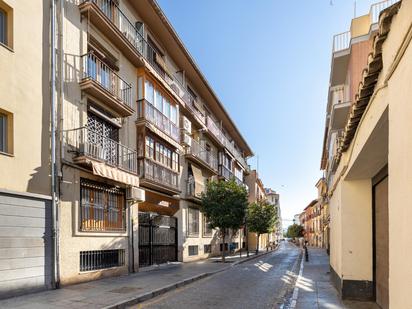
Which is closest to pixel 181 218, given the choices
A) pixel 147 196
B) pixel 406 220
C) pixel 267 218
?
pixel 147 196

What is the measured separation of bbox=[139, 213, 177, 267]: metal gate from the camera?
17.9 m

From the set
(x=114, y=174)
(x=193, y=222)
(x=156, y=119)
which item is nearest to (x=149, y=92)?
(x=156, y=119)

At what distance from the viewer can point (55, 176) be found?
37.7 ft

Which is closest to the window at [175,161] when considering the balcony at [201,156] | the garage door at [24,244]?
the balcony at [201,156]

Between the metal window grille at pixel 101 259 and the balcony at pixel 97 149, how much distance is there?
10.6 ft

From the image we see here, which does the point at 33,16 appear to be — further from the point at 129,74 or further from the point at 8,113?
the point at 129,74

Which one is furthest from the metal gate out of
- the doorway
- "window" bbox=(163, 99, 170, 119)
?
the doorway

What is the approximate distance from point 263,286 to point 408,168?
1073 centimetres

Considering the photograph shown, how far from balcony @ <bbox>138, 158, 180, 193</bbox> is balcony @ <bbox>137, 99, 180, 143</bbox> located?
193cm

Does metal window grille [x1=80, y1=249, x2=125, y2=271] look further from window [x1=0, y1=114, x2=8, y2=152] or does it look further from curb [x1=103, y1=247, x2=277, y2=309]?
window [x1=0, y1=114, x2=8, y2=152]

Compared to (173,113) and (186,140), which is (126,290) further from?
(186,140)

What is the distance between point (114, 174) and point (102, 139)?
1.54 metres

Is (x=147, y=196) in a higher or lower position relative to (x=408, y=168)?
lower

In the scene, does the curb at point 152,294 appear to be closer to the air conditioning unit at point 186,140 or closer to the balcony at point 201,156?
the air conditioning unit at point 186,140
